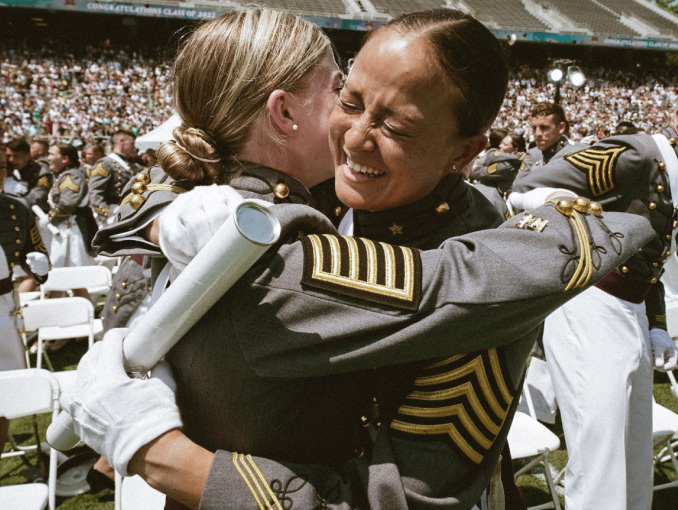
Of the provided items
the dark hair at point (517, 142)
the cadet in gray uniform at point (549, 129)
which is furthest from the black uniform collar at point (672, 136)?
the dark hair at point (517, 142)

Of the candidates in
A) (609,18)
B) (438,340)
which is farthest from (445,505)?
(609,18)

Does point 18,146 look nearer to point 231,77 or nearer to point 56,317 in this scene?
point 56,317

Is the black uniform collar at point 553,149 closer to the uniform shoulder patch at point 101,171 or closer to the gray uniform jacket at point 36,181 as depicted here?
the uniform shoulder patch at point 101,171

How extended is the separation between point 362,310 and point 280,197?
1.50 ft

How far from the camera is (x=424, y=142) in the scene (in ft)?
4.02

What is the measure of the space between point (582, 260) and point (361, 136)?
54cm

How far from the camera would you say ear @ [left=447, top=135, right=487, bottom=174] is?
4.26 ft

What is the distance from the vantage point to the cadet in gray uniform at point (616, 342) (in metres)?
2.97

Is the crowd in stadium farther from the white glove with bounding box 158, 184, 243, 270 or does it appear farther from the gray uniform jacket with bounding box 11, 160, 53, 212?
the white glove with bounding box 158, 184, 243, 270

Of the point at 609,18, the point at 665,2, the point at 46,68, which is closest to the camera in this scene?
the point at 46,68

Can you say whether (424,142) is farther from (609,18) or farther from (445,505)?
(609,18)

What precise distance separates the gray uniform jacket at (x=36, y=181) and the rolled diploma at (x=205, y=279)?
26.5 ft

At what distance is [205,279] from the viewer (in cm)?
97

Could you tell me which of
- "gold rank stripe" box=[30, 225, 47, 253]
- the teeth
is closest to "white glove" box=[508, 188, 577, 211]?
the teeth
